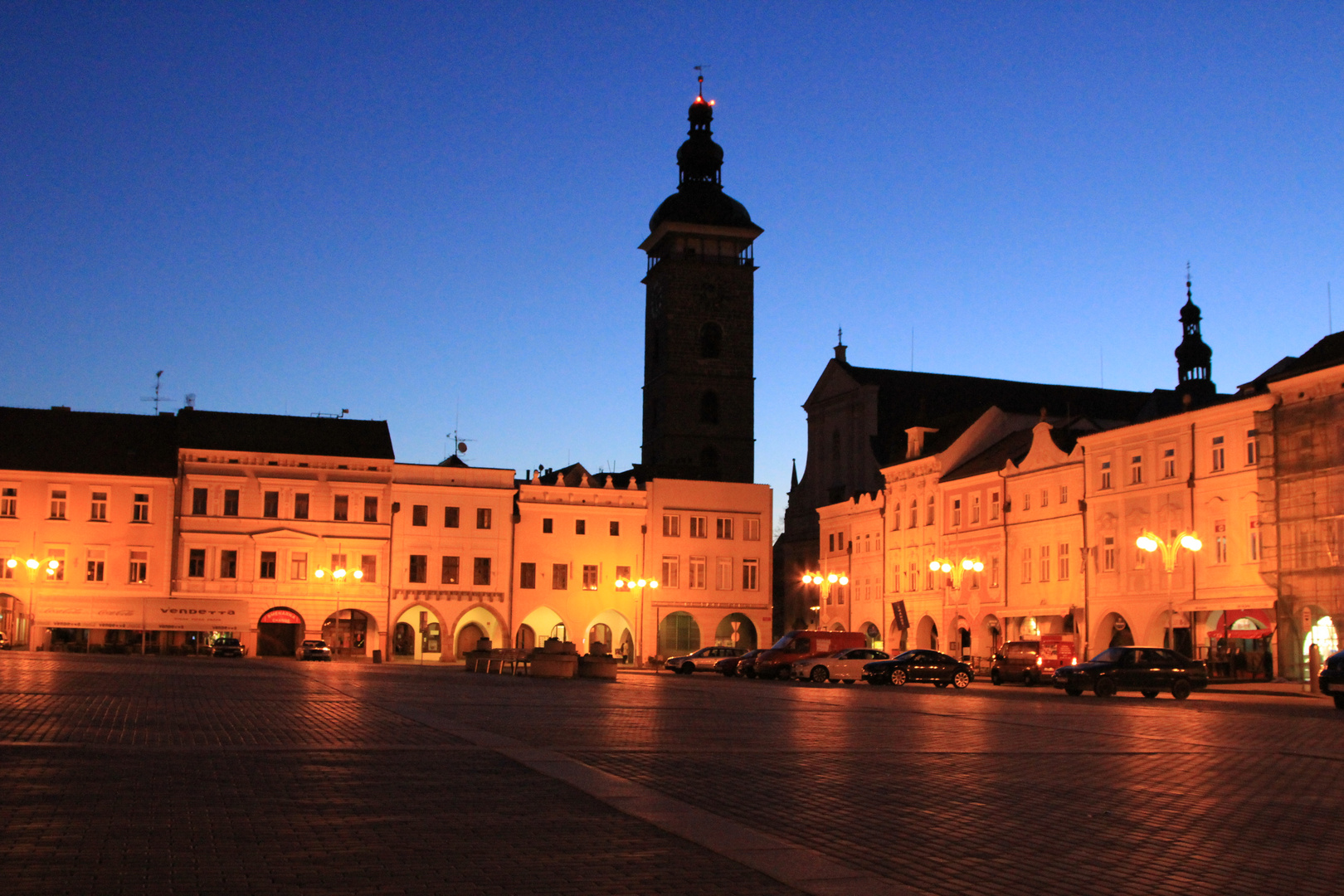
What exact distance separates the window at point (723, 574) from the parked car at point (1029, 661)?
3201 centimetres

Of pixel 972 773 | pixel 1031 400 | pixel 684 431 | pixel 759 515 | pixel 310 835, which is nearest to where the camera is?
pixel 310 835

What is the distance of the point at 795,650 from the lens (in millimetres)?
56094

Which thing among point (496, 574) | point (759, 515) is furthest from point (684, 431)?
point (496, 574)

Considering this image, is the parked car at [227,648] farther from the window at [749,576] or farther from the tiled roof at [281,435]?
the window at [749,576]

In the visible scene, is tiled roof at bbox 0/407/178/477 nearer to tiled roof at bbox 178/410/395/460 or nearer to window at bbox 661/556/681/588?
tiled roof at bbox 178/410/395/460

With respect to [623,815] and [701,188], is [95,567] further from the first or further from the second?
[623,815]

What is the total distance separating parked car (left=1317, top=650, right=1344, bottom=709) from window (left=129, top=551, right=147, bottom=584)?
188ft

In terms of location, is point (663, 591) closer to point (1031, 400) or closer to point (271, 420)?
point (271, 420)

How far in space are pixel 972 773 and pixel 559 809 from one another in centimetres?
555

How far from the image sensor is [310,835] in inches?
389

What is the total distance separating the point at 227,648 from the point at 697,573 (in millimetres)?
26160

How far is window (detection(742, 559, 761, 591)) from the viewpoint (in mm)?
82500

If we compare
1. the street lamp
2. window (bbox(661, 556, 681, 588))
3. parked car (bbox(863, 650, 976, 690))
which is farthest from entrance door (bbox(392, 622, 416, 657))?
parked car (bbox(863, 650, 976, 690))

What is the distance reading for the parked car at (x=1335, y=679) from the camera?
102ft
